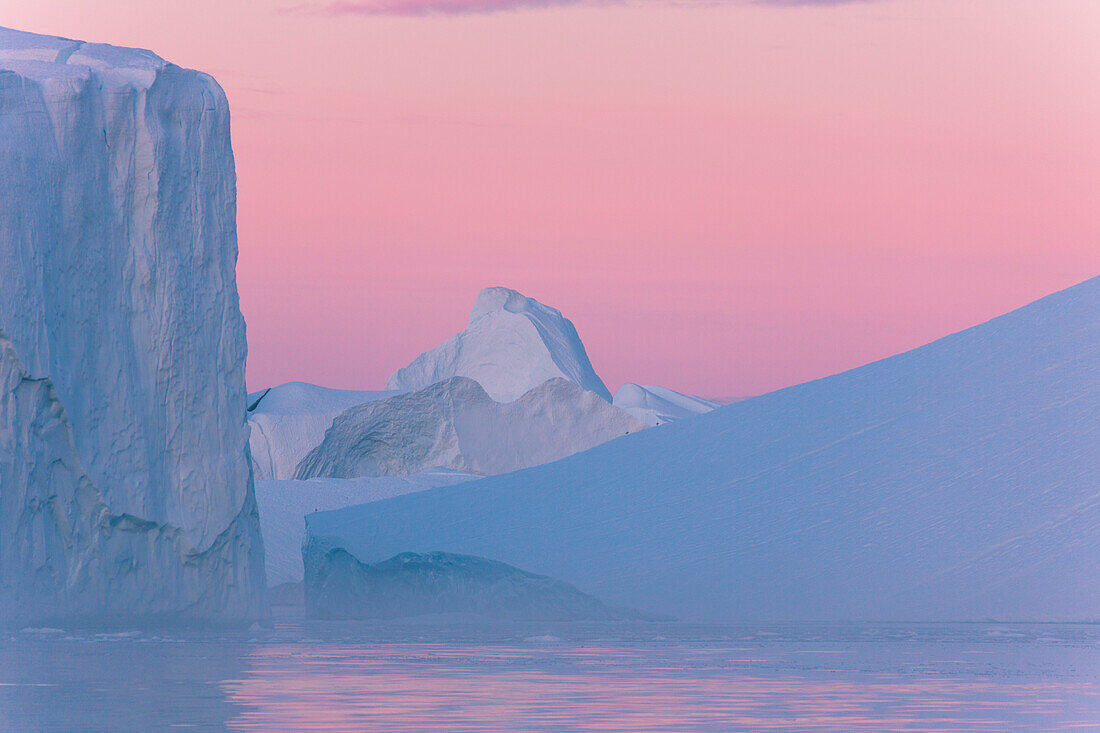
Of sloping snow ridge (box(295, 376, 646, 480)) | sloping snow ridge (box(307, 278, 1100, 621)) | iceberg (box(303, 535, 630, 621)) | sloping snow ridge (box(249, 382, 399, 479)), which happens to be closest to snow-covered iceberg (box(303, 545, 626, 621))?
iceberg (box(303, 535, 630, 621))

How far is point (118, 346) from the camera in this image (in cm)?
1656

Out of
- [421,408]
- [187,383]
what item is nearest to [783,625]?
[187,383]

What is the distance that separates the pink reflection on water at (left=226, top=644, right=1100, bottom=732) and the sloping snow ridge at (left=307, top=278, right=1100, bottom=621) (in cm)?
621

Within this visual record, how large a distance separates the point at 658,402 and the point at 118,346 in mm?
33693

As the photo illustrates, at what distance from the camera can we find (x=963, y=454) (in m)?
22.4

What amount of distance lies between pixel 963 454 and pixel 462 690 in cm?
1308

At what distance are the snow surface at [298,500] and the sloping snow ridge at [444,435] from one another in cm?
239

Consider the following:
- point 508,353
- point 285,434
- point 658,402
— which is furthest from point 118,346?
point 658,402

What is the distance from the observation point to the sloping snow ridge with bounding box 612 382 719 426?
1871 inches

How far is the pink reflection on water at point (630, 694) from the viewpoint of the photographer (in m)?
8.91

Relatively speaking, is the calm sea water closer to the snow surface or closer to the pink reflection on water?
the pink reflection on water

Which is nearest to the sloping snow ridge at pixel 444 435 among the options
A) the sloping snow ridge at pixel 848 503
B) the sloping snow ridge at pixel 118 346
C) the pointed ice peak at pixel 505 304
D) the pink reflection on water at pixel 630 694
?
the sloping snow ridge at pixel 848 503

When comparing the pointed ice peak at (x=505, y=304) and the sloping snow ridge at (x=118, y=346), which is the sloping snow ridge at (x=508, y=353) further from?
the sloping snow ridge at (x=118, y=346)

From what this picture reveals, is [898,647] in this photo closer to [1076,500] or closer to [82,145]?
[1076,500]
